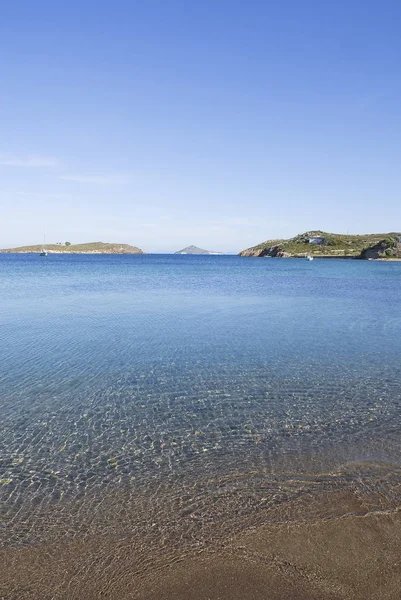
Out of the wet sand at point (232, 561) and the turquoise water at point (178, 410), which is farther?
the turquoise water at point (178, 410)

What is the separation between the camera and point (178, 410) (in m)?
14.4

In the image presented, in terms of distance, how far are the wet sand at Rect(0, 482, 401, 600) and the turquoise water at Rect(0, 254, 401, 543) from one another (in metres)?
0.74

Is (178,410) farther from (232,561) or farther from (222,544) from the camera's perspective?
(232,561)

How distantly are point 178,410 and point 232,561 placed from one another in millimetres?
7252

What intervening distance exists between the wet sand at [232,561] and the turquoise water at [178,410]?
0.74 meters

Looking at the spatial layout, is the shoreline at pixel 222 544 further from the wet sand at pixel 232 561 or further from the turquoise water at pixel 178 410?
the turquoise water at pixel 178 410

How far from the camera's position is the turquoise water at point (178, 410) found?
993 centimetres

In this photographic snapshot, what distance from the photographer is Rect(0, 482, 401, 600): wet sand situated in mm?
6711

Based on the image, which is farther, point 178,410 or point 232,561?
point 178,410

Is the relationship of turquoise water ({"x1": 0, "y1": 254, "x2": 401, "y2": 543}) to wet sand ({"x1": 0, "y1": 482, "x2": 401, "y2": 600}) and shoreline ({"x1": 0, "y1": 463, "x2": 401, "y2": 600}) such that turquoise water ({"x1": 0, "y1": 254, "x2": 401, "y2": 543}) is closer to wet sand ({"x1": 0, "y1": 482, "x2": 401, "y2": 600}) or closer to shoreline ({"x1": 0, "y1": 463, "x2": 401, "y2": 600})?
shoreline ({"x1": 0, "y1": 463, "x2": 401, "y2": 600})

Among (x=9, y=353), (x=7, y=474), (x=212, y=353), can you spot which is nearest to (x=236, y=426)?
(x=7, y=474)

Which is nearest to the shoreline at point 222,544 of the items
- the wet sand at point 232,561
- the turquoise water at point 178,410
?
the wet sand at point 232,561

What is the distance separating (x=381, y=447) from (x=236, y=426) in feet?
14.2

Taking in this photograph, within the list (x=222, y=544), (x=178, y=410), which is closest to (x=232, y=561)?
(x=222, y=544)
